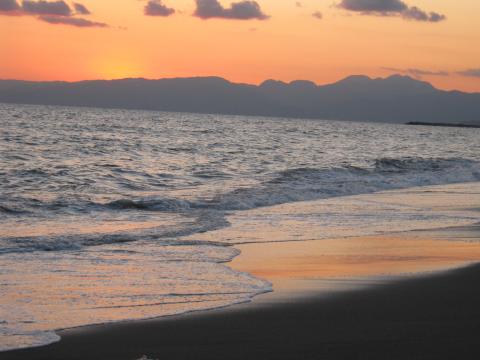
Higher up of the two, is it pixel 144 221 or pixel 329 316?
pixel 329 316

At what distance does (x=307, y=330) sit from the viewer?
23.0 ft

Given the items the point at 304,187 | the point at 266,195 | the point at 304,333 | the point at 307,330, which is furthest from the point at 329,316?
the point at 304,187

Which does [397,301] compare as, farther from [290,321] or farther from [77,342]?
[77,342]

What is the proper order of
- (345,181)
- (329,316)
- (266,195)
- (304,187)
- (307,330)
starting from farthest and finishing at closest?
(345,181) < (304,187) < (266,195) < (329,316) < (307,330)

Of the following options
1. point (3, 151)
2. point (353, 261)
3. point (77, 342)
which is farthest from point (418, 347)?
point (3, 151)

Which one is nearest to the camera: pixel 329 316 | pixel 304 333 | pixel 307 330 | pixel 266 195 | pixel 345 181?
pixel 304 333

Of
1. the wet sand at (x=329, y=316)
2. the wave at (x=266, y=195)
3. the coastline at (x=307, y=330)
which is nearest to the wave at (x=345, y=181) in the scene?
the wave at (x=266, y=195)

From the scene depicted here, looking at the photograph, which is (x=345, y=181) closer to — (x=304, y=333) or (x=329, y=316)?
(x=329, y=316)

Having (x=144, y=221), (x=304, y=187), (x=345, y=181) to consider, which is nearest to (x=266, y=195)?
(x=304, y=187)

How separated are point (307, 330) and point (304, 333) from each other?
0.11 meters

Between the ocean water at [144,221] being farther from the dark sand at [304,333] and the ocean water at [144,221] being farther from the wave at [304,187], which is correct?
the dark sand at [304,333]

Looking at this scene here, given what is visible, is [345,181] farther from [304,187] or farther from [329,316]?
[329,316]

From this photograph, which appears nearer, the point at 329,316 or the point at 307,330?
the point at 307,330

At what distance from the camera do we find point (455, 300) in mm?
8336
